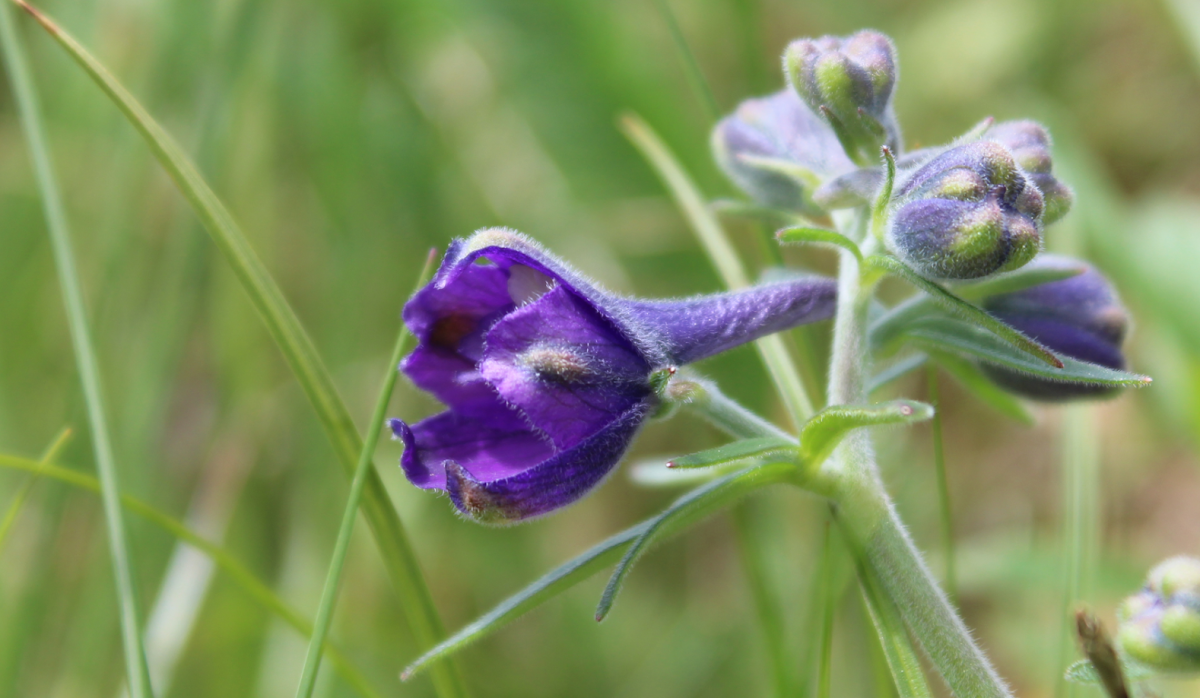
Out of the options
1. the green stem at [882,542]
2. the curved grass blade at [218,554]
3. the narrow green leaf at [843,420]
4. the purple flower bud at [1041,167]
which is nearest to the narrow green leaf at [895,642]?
the green stem at [882,542]

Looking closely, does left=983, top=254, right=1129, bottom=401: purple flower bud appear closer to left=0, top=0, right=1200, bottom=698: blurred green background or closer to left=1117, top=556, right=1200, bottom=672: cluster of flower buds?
left=1117, top=556, right=1200, bottom=672: cluster of flower buds

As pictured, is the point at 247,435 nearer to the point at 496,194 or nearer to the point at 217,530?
the point at 217,530

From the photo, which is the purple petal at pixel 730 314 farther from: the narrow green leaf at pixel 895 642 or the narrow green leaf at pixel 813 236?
the narrow green leaf at pixel 895 642

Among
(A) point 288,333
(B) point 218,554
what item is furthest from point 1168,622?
(B) point 218,554

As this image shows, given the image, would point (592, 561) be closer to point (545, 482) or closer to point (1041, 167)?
point (545, 482)

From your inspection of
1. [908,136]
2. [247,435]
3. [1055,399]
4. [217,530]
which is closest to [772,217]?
[1055,399]

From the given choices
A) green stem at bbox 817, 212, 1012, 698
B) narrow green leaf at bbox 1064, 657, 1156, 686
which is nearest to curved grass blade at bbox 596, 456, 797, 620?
→ green stem at bbox 817, 212, 1012, 698
